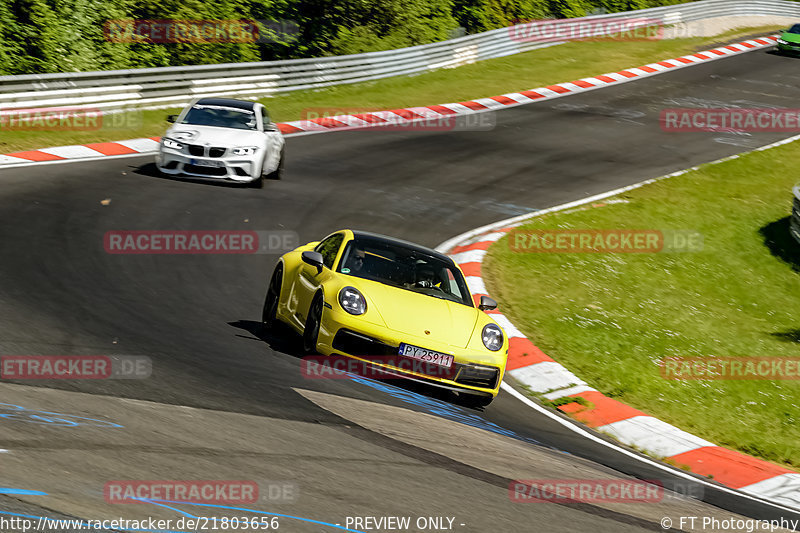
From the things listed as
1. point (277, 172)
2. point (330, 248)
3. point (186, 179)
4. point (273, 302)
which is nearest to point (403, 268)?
point (330, 248)

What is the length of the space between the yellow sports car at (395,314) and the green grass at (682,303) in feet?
6.81

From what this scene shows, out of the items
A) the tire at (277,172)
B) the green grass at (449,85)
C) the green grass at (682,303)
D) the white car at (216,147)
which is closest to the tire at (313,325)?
the green grass at (682,303)

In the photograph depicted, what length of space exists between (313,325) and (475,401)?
1687 mm

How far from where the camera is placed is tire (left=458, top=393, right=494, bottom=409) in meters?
9.21

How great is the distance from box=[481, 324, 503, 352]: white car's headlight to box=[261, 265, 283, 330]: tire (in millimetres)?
2293

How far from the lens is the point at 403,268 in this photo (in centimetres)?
995

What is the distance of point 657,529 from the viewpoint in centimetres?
629

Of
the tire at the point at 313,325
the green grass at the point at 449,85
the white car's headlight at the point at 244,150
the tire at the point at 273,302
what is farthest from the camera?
the green grass at the point at 449,85

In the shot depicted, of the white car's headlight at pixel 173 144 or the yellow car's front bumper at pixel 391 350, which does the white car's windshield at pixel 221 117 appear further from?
the yellow car's front bumper at pixel 391 350

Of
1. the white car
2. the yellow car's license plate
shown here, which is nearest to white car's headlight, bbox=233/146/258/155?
the white car

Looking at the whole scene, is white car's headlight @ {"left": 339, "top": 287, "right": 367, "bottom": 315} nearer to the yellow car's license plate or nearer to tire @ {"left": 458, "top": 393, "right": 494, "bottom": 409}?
the yellow car's license plate

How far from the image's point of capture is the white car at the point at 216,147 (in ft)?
54.7

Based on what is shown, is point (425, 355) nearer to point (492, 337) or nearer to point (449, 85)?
point (492, 337)

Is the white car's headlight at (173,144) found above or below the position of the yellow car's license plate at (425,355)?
above
